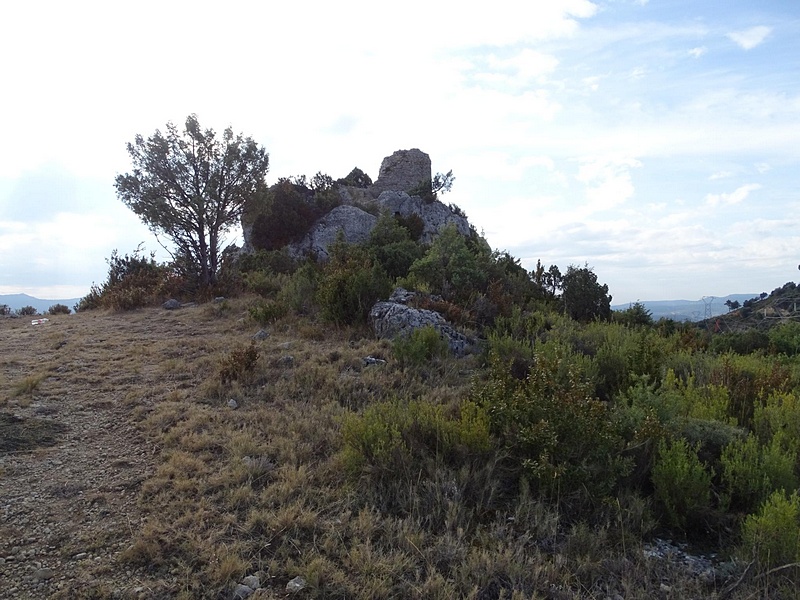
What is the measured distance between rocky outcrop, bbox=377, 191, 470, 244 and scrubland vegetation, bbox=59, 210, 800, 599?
16.2 meters

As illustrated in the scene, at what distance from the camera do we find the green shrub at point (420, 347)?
267 inches

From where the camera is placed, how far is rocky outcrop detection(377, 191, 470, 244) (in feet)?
73.9

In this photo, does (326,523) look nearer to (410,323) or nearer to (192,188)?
(410,323)

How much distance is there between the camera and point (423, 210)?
2348cm

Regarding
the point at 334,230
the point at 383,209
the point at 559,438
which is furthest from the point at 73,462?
the point at 383,209

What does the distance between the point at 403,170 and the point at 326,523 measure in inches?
997

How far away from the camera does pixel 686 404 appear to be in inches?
190

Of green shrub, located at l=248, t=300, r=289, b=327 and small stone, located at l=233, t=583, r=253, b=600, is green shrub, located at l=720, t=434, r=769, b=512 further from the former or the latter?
green shrub, located at l=248, t=300, r=289, b=327

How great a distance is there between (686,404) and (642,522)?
1811mm

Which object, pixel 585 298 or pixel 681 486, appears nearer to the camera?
pixel 681 486

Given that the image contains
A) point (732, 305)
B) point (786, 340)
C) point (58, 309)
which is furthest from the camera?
point (732, 305)

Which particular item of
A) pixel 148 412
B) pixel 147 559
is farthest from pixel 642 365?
pixel 148 412

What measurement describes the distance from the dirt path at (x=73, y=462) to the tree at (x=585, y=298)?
26.5 ft

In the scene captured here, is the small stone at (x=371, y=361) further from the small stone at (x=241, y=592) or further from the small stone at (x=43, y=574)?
the small stone at (x=43, y=574)
